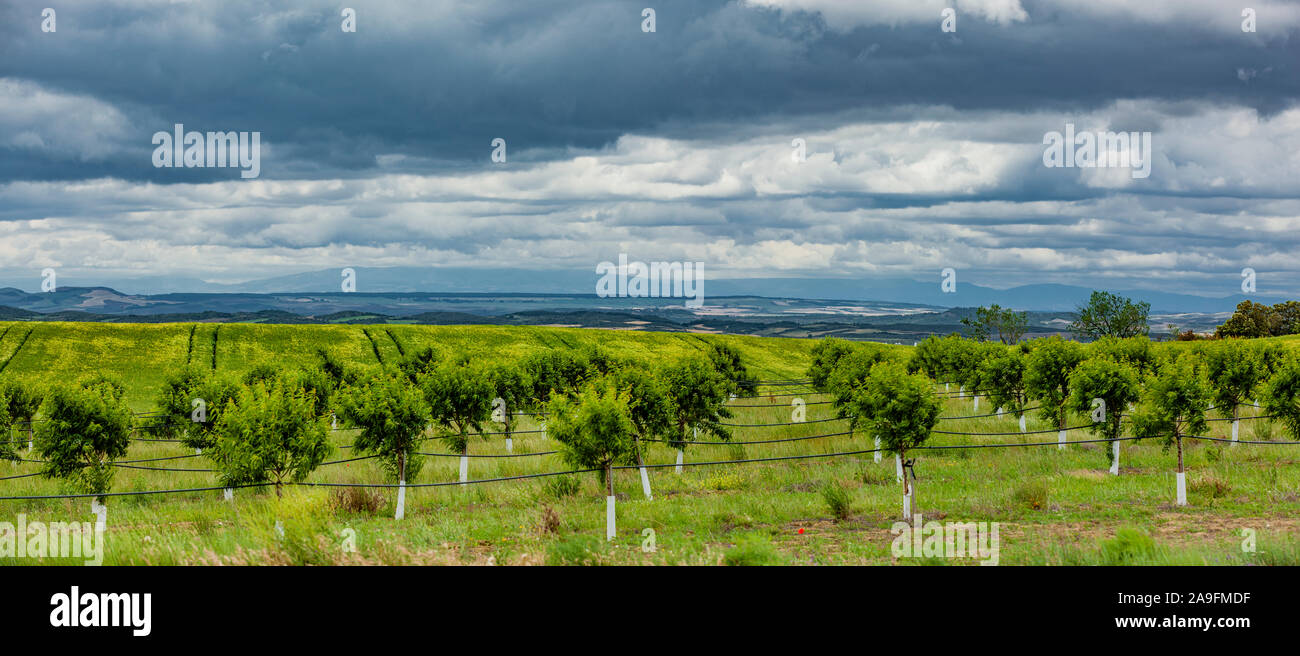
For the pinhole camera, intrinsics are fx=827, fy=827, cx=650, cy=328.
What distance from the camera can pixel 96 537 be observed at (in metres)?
20.2

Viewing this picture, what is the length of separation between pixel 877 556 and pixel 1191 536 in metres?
10.5

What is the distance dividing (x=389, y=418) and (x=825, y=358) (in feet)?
161

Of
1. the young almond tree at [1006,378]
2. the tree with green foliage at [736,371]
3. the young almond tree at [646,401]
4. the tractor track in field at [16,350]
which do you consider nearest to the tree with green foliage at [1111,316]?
the tree with green foliage at [736,371]

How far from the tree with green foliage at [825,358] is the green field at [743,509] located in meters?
13.2

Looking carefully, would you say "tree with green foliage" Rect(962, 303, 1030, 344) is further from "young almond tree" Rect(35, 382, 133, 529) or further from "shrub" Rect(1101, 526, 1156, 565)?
"shrub" Rect(1101, 526, 1156, 565)

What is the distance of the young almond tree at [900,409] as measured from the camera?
32.3 meters

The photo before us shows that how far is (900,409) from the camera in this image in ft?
106

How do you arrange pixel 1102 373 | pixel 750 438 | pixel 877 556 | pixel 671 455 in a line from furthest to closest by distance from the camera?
pixel 750 438 → pixel 671 455 → pixel 1102 373 → pixel 877 556

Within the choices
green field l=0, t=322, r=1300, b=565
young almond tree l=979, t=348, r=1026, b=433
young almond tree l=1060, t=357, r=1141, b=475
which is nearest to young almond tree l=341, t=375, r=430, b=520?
green field l=0, t=322, r=1300, b=565

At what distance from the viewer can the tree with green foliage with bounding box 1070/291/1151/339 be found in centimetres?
16750

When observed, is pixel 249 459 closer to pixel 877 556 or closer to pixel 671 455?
pixel 877 556

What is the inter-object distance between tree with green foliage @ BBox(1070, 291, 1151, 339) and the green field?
122341 mm
